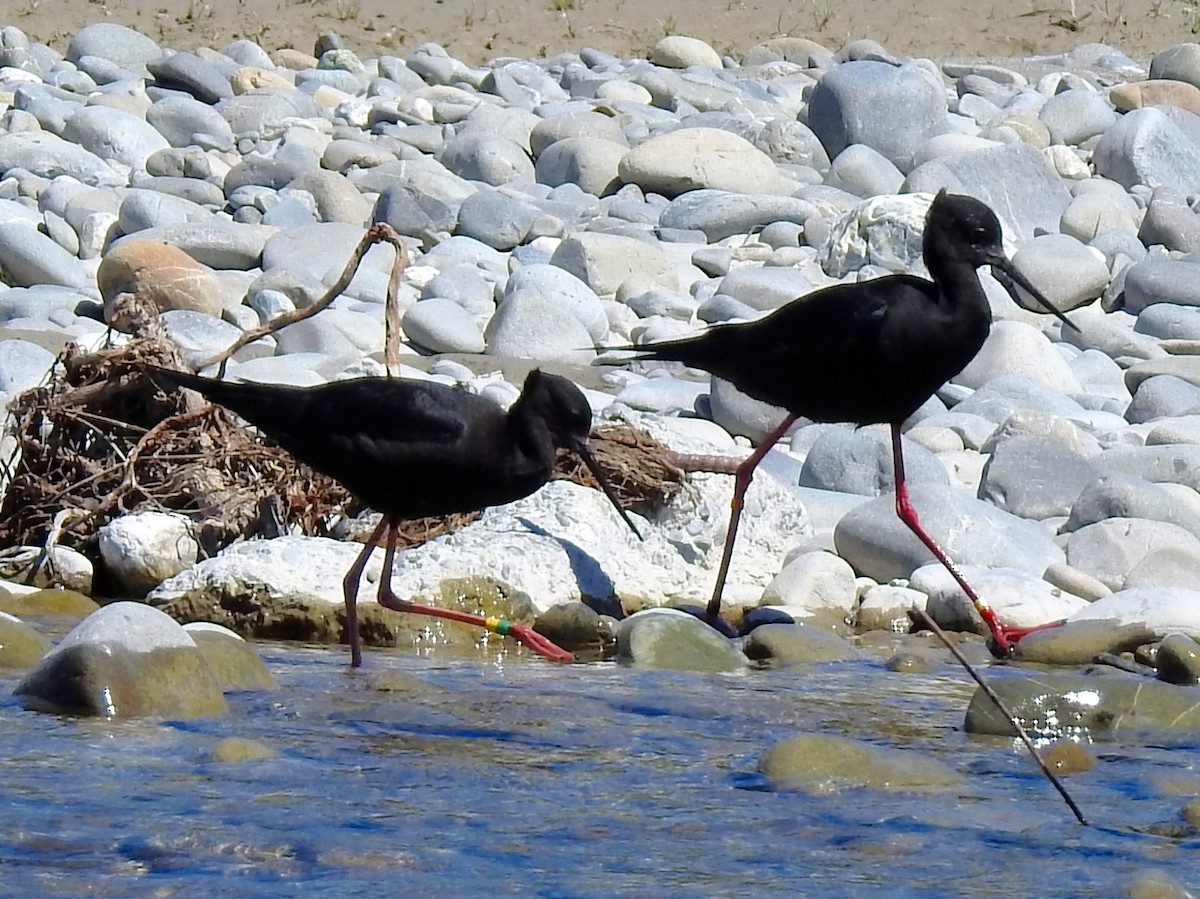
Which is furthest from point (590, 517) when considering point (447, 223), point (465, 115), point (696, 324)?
point (465, 115)

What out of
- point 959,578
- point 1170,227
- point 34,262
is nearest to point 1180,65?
point 1170,227

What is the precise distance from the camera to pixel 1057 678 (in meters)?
5.31

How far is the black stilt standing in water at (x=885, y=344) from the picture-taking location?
6539 millimetres


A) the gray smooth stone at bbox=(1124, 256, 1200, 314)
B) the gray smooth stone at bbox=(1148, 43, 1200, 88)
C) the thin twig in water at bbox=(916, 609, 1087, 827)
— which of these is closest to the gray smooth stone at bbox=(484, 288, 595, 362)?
the gray smooth stone at bbox=(1124, 256, 1200, 314)

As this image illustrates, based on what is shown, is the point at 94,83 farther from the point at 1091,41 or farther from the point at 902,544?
the point at 902,544

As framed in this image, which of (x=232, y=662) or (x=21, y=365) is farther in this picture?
(x=21, y=365)

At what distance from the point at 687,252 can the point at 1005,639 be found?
22.0 ft

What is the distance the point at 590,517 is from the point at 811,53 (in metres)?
14.1

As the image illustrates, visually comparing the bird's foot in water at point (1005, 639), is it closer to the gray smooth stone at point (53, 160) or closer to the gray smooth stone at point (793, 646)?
the gray smooth stone at point (793, 646)

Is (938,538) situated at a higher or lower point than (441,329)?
lower

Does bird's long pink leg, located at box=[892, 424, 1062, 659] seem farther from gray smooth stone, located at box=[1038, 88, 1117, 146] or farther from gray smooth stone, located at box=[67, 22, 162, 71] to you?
gray smooth stone, located at box=[67, 22, 162, 71]

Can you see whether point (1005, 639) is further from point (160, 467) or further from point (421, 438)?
point (160, 467)

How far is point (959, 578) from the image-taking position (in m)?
6.72

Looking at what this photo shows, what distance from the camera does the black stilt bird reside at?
236 inches
